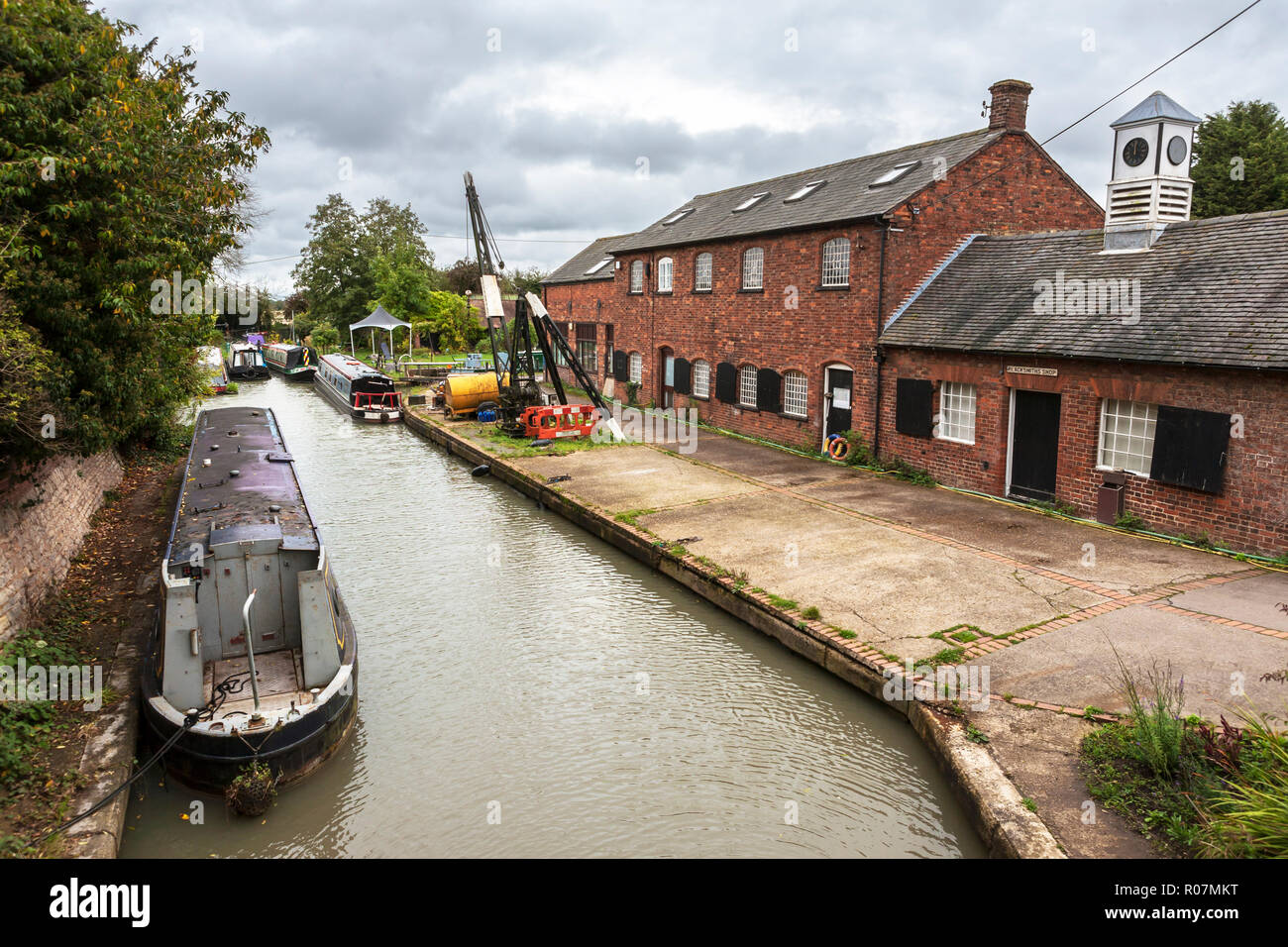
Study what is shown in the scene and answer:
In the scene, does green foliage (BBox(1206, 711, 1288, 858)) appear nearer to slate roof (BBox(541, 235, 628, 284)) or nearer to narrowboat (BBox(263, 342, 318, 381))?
slate roof (BBox(541, 235, 628, 284))

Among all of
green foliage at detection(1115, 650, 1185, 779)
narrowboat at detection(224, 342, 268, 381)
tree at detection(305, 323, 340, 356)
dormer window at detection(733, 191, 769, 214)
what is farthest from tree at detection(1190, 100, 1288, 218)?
tree at detection(305, 323, 340, 356)

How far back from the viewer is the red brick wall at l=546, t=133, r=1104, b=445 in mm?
15234

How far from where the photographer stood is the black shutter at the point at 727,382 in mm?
19844

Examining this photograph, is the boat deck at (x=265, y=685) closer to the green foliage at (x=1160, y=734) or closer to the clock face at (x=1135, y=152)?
the green foliage at (x=1160, y=734)

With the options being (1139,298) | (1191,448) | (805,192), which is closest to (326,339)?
(805,192)

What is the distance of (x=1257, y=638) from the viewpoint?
285 inches

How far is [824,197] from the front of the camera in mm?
17703

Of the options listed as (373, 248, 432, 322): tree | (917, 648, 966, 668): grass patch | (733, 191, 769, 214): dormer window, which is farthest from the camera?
(373, 248, 432, 322): tree

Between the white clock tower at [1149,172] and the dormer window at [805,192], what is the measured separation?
710 centimetres

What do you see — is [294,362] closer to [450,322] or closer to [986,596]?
[450,322]

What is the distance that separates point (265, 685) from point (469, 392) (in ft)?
57.8

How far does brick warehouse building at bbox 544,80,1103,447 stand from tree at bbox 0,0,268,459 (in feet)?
37.7
